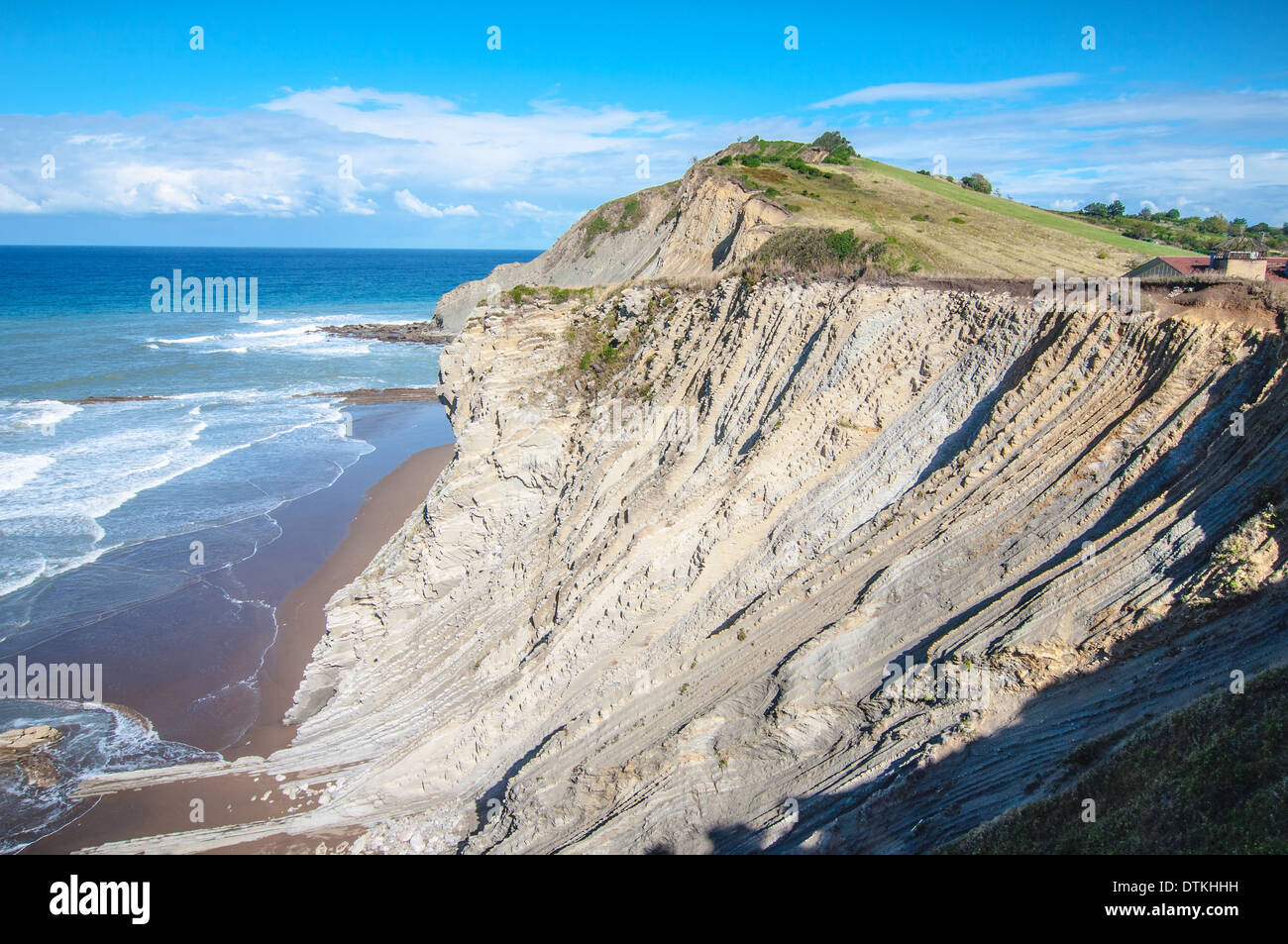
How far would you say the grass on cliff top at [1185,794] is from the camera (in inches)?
266

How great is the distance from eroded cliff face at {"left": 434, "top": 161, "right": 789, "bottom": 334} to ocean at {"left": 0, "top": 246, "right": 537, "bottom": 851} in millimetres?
12072

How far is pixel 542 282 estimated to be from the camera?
32875 millimetres

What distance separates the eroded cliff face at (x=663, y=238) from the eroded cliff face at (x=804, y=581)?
8.34 ft

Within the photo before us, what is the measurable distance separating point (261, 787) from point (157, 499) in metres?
18.7

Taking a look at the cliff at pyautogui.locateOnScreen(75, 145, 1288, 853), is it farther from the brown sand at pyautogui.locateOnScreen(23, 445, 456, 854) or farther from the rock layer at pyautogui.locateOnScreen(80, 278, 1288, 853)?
the brown sand at pyautogui.locateOnScreen(23, 445, 456, 854)

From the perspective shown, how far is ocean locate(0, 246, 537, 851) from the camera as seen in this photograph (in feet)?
63.3

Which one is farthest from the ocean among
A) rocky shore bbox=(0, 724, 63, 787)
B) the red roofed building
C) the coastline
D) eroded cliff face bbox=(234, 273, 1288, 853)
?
the red roofed building

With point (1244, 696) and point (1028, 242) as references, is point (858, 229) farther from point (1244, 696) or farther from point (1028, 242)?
point (1244, 696)

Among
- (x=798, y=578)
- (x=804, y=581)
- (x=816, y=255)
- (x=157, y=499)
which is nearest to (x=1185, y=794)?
(x=804, y=581)

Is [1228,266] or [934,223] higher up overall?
[934,223]

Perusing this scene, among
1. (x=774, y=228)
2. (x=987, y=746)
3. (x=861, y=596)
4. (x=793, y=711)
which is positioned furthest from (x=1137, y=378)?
(x=774, y=228)

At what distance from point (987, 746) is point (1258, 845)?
3261mm

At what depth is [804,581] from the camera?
43.6ft

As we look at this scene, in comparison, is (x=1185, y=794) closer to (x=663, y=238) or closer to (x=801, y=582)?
(x=801, y=582)
